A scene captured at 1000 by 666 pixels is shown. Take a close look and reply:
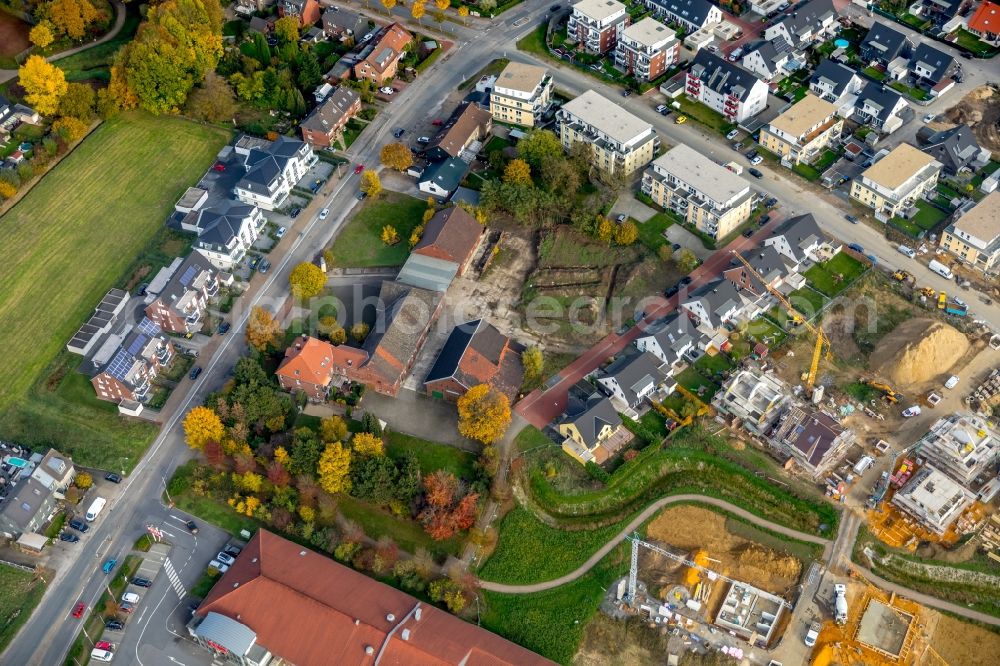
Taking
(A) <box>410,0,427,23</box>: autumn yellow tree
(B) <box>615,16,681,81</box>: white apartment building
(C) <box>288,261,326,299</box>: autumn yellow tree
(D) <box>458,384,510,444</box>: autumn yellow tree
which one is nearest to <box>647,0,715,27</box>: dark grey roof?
(B) <box>615,16,681,81</box>: white apartment building

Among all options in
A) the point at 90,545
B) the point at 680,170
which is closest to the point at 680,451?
the point at 680,170

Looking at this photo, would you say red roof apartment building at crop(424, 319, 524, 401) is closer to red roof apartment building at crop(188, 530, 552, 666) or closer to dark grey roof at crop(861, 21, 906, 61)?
red roof apartment building at crop(188, 530, 552, 666)

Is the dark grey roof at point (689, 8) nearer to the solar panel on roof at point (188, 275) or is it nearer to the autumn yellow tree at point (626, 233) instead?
the autumn yellow tree at point (626, 233)

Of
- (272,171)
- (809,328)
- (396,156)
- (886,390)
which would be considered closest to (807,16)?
(809,328)

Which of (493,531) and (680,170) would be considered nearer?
(493,531)

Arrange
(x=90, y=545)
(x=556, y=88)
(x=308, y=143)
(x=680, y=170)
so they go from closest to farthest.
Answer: (x=90, y=545)
(x=680, y=170)
(x=308, y=143)
(x=556, y=88)

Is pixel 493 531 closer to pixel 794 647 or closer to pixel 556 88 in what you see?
pixel 794 647

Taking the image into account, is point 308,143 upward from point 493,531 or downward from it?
upward
